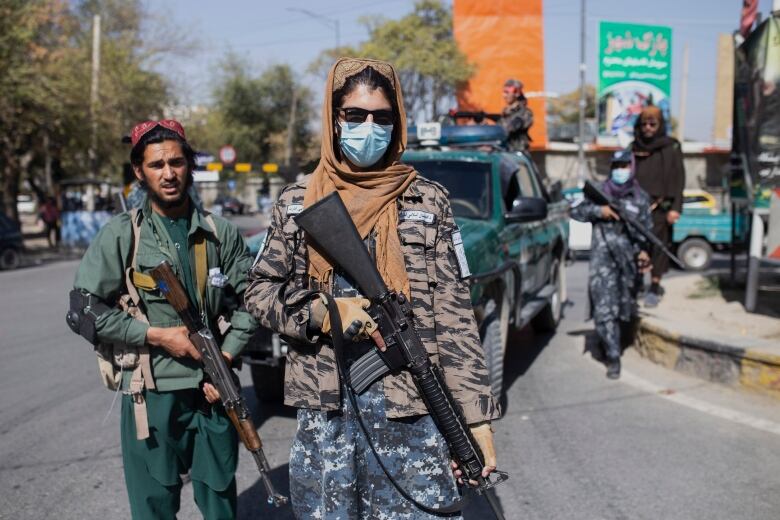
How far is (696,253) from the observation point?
583 inches

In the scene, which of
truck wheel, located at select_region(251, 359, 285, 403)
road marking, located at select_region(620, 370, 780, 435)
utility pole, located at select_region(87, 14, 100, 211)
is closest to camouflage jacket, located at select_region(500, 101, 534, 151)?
road marking, located at select_region(620, 370, 780, 435)

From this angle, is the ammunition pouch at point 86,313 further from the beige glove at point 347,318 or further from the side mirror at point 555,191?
the side mirror at point 555,191

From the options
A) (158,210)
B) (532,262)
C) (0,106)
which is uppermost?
(0,106)

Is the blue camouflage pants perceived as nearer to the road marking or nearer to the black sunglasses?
the black sunglasses

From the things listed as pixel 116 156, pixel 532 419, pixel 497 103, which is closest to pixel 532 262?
pixel 532 419

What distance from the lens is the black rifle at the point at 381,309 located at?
2.13 meters

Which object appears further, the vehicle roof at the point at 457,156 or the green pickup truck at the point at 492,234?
the vehicle roof at the point at 457,156

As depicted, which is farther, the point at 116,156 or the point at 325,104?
the point at 116,156

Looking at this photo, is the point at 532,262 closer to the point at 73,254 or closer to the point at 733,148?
the point at 733,148

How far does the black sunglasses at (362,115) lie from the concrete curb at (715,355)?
4.31 m

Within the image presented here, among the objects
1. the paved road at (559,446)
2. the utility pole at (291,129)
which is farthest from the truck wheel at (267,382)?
the utility pole at (291,129)

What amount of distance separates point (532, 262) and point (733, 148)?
3018 millimetres

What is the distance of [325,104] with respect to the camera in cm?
227

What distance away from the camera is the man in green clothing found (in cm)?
274
